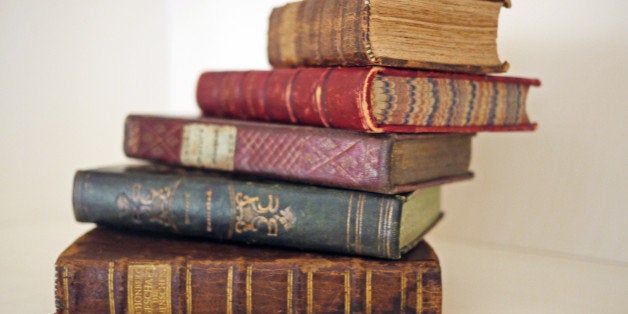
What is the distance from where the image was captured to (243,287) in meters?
0.75

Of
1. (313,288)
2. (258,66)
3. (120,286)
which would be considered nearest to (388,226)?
(313,288)

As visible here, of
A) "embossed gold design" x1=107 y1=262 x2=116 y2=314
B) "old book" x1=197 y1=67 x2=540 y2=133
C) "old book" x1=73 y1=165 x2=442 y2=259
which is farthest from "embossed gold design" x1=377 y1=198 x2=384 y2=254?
"embossed gold design" x1=107 y1=262 x2=116 y2=314

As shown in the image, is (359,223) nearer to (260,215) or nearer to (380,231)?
(380,231)

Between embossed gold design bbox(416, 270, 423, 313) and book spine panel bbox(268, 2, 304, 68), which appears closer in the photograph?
embossed gold design bbox(416, 270, 423, 313)

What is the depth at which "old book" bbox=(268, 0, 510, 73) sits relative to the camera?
765mm

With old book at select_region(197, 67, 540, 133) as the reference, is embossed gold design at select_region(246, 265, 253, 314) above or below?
below

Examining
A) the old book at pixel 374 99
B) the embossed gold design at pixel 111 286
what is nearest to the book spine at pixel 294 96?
the old book at pixel 374 99

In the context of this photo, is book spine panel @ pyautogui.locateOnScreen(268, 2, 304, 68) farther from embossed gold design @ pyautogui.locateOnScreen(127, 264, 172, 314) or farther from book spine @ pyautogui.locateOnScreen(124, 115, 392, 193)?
embossed gold design @ pyautogui.locateOnScreen(127, 264, 172, 314)

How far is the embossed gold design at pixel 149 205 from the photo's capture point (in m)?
0.85

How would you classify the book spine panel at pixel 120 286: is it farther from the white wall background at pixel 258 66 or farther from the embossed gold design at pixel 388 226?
the embossed gold design at pixel 388 226

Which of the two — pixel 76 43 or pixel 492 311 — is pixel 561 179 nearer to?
pixel 492 311

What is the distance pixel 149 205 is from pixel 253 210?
0.55ft

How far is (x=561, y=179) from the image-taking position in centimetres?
112

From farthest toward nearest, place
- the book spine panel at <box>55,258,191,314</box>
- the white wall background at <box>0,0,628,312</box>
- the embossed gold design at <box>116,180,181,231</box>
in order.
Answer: the white wall background at <box>0,0,628,312</box>, the embossed gold design at <box>116,180,181,231</box>, the book spine panel at <box>55,258,191,314</box>
